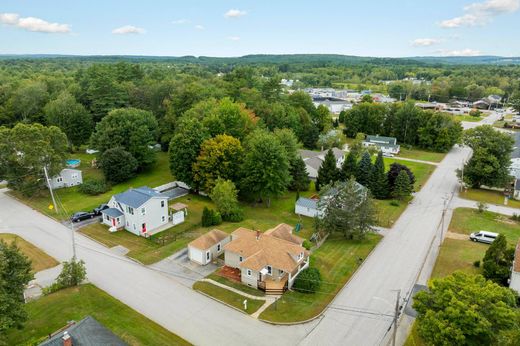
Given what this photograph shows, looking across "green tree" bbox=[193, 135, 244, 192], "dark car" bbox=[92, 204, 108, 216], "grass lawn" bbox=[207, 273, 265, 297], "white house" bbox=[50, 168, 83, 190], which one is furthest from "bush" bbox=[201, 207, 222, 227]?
"white house" bbox=[50, 168, 83, 190]

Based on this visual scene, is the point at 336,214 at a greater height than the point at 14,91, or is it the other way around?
the point at 14,91

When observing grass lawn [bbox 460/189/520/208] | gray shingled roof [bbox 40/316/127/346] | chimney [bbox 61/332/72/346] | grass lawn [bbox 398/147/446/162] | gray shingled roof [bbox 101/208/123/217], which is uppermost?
chimney [bbox 61/332/72/346]

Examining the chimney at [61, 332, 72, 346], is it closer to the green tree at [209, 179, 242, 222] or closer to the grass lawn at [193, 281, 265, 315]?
the grass lawn at [193, 281, 265, 315]

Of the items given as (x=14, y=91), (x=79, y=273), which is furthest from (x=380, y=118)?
(x=14, y=91)

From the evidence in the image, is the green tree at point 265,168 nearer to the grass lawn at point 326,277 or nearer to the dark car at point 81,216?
the grass lawn at point 326,277

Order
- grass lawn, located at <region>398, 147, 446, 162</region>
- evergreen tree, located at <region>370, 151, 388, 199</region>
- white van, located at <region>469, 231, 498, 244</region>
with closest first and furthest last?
white van, located at <region>469, 231, 498, 244</region> → evergreen tree, located at <region>370, 151, 388, 199</region> → grass lawn, located at <region>398, 147, 446, 162</region>

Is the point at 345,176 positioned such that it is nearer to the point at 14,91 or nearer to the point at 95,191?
the point at 95,191

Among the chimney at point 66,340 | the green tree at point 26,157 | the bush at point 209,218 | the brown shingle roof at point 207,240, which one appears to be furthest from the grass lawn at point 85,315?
the green tree at point 26,157
